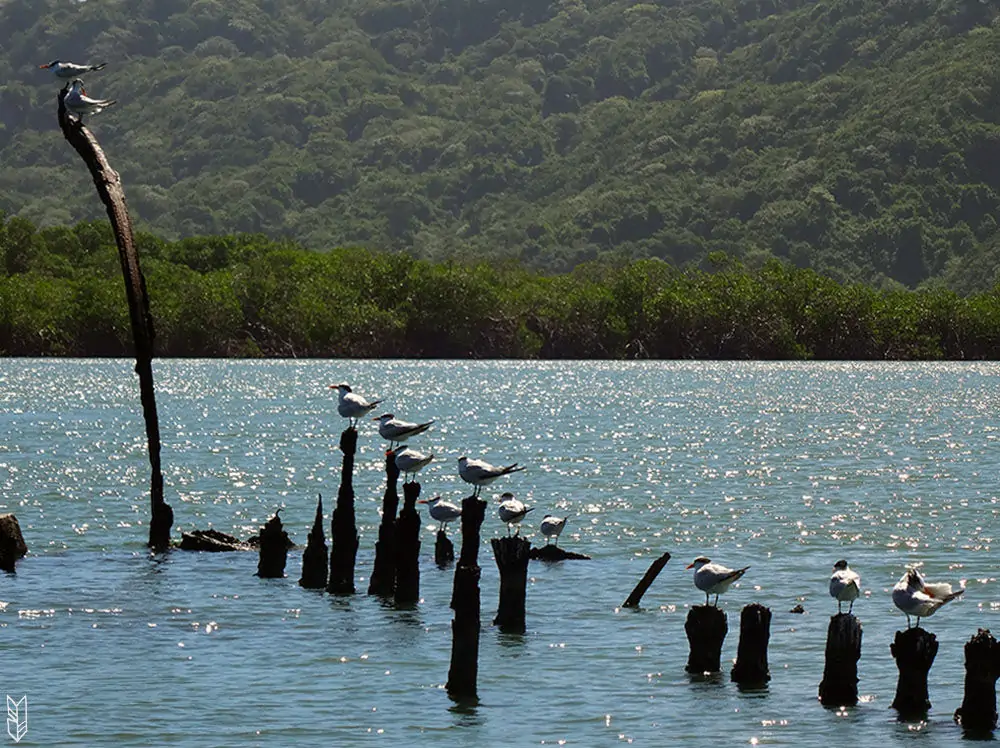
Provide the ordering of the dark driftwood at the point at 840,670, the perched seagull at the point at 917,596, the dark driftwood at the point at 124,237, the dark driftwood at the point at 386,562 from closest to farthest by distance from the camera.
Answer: the dark driftwood at the point at 840,670
the perched seagull at the point at 917,596
the dark driftwood at the point at 386,562
the dark driftwood at the point at 124,237

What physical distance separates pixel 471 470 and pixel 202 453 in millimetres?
37478

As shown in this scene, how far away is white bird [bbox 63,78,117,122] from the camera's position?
89.6ft

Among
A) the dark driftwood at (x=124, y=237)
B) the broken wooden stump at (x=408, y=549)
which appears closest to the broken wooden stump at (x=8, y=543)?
the dark driftwood at (x=124, y=237)

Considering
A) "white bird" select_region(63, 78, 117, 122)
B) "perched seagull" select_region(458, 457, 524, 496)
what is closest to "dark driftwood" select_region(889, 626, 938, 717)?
"perched seagull" select_region(458, 457, 524, 496)

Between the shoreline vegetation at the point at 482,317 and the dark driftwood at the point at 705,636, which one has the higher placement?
the shoreline vegetation at the point at 482,317

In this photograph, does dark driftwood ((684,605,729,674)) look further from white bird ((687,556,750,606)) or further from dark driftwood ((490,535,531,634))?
dark driftwood ((490,535,531,634))

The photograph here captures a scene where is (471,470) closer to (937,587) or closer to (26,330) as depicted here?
(937,587)

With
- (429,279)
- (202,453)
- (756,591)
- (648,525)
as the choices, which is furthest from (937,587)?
(429,279)

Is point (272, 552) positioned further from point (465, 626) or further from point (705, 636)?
point (705, 636)

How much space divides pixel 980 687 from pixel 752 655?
312 centimetres

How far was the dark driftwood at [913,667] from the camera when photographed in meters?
19.5

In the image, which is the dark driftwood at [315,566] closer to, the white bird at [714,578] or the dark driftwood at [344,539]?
the dark driftwood at [344,539]

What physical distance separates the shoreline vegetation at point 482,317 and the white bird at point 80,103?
131 m

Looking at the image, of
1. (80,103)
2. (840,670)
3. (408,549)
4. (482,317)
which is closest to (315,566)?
(408,549)
